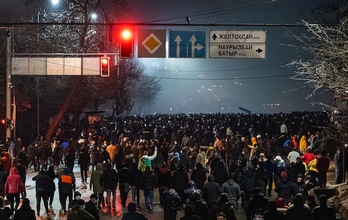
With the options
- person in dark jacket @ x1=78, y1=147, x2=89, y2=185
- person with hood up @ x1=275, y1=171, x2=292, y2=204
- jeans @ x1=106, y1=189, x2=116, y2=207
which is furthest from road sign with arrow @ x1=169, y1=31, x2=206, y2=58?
person with hood up @ x1=275, y1=171, x2=292, y2=204

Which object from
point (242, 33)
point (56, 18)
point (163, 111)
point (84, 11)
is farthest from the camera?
point (163, 111)

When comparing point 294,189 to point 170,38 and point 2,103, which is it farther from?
point 2,103

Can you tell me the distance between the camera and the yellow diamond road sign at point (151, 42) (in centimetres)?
2014

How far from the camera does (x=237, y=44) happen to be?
2067 centimetres

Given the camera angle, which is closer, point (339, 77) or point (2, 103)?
point (339, 77)

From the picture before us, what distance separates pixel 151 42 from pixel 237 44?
119 inches

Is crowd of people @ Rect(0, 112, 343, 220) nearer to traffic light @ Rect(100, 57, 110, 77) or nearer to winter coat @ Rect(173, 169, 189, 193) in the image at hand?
winter coat @ Rect(173, 169, 189, 193)

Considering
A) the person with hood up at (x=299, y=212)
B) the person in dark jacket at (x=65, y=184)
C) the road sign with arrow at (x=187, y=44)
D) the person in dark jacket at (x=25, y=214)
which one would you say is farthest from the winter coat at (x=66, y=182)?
the person with hood up at (x=299, y=212)

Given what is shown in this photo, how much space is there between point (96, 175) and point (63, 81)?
102ft

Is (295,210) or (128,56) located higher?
(128,56)

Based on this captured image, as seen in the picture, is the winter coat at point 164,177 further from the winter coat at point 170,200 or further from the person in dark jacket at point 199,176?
the winter coat at point 170,200

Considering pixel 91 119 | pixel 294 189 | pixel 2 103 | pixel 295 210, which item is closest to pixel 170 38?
pixel 294 189

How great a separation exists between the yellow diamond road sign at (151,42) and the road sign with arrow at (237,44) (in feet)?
5.88

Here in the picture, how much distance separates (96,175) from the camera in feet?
59.5
